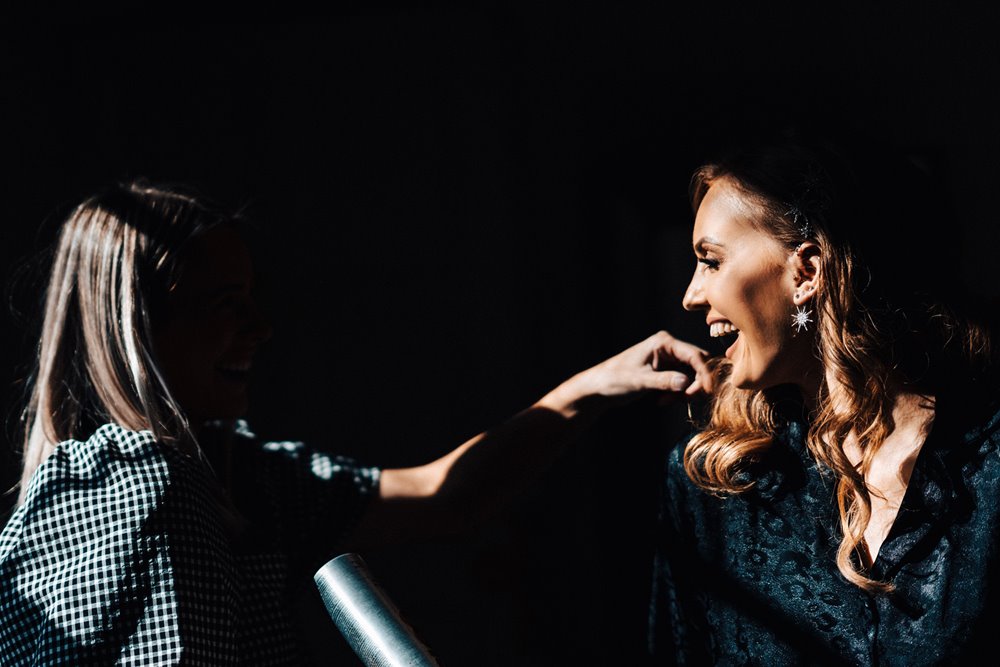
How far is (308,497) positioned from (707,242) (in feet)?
2.82

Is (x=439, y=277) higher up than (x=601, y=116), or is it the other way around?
(x=601, y=116)

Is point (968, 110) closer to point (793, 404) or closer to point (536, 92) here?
point (536, 92)

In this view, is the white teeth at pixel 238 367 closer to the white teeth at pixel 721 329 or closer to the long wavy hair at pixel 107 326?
the long wavy hair at pixel 107 326

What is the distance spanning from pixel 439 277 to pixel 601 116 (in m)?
0.66

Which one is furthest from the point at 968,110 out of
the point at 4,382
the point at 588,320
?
the point at 4,382

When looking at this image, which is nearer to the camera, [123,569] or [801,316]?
[123,569]

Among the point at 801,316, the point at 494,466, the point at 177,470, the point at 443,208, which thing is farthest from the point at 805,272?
the point at 443,208

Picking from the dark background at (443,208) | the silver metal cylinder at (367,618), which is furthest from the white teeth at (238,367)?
the dark background at (443,208)

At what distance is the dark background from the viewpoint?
2.70 m

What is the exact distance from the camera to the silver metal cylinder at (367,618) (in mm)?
622

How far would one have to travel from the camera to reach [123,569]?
3.89ft

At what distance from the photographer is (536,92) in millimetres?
2799

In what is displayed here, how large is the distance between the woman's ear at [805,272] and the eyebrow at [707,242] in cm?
10

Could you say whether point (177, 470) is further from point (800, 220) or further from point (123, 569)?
point (800, 220)
